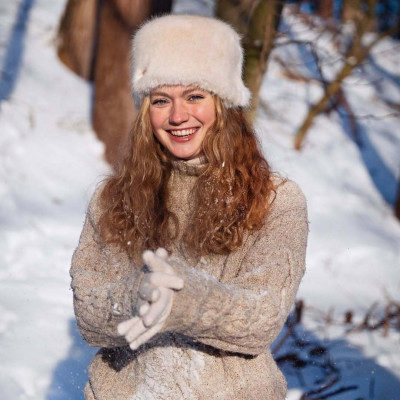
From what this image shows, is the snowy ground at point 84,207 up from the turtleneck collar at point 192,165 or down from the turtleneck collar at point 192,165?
down

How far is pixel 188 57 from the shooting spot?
240 centimetres

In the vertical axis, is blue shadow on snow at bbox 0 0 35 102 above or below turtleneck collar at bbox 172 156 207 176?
below

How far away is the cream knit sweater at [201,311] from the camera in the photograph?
1.97 meters

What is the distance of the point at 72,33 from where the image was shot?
852cm

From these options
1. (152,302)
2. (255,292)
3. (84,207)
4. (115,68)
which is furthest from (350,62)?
(152,302)

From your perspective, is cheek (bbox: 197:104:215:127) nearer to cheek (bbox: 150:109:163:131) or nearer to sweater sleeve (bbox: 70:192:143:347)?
cheek (bbox: 150:109:163:131)

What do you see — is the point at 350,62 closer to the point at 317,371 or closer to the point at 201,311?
the point at 317,371

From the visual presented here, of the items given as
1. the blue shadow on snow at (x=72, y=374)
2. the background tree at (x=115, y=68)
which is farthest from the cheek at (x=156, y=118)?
the background tree at (x=115, y=68)

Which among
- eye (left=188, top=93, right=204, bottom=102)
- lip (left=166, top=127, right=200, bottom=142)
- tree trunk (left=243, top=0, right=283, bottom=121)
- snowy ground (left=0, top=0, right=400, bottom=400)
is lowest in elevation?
snowy ground (left=0, top=0, right=400, bottom=400)

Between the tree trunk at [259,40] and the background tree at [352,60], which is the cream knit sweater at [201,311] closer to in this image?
the tree trunk at [259,40]

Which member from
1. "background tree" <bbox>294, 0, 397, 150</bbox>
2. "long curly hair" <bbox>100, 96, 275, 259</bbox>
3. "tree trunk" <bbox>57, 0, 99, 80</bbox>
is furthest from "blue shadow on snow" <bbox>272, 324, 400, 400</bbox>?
"tree trunk" <bbox>57, 0, 99, 80</bbox>

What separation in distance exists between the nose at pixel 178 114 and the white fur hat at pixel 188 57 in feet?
0.26

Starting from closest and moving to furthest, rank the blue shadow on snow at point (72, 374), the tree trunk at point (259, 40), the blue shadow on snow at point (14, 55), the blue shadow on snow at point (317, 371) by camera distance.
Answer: the blue shadow on snow at point (72, 374)
the blue shadow on snow at point (317, 371)
the tree trunk at point (259, 40)
the blue shadow on snow at point (14, 55)

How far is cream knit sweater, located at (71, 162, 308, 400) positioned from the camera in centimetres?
197
